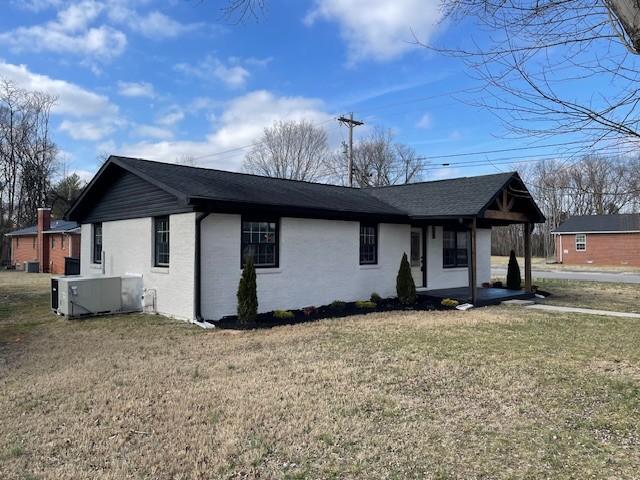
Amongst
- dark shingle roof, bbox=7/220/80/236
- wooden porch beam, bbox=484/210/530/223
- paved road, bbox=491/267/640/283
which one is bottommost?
paved road, bbox=491/267/640/283

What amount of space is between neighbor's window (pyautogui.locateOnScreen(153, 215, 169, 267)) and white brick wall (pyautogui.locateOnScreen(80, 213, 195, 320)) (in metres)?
0.13

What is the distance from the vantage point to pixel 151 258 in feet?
39.7

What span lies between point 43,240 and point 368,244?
22998 millimetres

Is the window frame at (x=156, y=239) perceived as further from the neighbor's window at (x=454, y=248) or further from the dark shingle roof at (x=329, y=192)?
the neighbor's window at (x=454, y=248)

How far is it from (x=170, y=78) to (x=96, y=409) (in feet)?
41.2

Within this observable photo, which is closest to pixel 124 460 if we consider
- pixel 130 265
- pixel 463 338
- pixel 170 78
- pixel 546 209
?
pixel 463 338

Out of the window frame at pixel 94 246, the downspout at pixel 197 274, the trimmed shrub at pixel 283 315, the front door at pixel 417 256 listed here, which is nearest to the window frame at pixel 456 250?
the front door at pixel 417 256

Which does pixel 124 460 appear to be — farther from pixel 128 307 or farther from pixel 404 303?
pixel 404 303

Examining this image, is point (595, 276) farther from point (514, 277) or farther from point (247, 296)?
point (247, 296)

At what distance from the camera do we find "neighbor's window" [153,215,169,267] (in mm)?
11844

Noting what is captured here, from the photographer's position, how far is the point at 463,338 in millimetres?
8625

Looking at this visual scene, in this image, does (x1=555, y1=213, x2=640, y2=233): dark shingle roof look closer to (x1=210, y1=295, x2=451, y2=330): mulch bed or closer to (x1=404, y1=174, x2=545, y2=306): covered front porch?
(x1=404, y1=174, x2=545, y2=306): covered front porch

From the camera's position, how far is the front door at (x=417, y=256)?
15.7 m

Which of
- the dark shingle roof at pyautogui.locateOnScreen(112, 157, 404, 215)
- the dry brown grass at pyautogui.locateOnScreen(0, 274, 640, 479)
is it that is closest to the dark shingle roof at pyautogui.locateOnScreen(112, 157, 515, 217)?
the dark shingle roof at pyautogui.locateOnScreen(112, 157, 404, 215)
